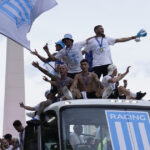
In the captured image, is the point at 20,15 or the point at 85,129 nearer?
the point at 85,129

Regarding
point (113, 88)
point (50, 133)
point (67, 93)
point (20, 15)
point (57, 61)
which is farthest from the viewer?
point (20, 15)

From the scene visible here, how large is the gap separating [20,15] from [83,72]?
8.58 feet

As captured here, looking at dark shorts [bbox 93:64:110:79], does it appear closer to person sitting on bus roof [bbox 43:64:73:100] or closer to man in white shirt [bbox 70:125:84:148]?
person sitting on bus roof [bbox 43:64:73:100]

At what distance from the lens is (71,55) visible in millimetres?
8414

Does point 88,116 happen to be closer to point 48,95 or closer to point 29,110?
point 48,95

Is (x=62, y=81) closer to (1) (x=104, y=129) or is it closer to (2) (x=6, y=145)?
(1) (x=104, y=129)

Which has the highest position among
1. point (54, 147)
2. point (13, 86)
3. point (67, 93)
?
point (13, 86)

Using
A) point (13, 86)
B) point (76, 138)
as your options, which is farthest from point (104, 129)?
point (13, 86)

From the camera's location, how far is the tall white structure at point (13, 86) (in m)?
19.8

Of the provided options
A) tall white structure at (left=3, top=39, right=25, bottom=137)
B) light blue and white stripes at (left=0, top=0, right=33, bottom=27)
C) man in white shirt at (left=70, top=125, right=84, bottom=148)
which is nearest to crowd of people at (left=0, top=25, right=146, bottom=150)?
man in white shirt at (left=70, top=125, right=84, bottom=148)

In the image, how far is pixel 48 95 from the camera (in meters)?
8.09

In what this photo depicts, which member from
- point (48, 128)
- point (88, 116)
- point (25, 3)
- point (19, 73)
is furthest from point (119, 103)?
point (19, 73)

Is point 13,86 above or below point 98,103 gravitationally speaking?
above

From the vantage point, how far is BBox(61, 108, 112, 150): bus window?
6332 millimetres
